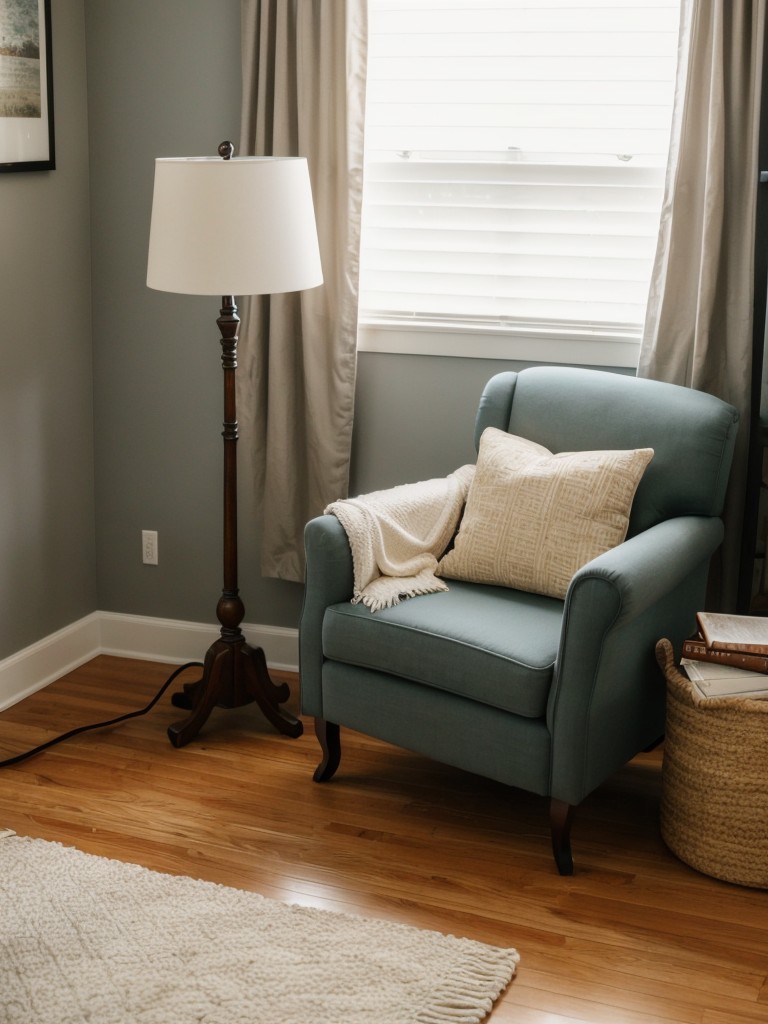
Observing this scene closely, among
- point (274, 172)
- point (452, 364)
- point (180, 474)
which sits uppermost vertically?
point (274, 172)

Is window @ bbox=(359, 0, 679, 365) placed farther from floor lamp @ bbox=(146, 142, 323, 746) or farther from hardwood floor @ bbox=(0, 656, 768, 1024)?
hardwood floor @ bbox=(0, 656, 768, 1024)

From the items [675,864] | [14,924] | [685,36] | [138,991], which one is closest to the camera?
[138,991]

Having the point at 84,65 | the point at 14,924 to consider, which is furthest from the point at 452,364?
the point at 14,924

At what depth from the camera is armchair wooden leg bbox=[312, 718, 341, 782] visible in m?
2.85

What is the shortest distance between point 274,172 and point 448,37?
79 cm

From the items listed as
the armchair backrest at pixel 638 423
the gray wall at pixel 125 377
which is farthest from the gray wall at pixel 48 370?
the armchair backrest at pixel 638 423

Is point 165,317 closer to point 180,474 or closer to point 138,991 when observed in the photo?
point 180,474

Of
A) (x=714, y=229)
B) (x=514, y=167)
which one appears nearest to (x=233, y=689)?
(x=514, y=167)

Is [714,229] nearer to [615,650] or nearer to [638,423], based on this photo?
[638,423]

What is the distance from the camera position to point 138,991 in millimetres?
2076

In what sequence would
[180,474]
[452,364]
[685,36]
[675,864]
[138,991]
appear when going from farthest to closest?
[180,474] → [452,364] → [685,36] → [675,864] → [138,991]

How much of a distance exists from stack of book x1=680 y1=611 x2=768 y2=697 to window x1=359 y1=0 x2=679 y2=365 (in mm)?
981

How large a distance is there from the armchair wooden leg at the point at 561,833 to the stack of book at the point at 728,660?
1.26 ft

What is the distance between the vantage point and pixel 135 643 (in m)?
3.72
